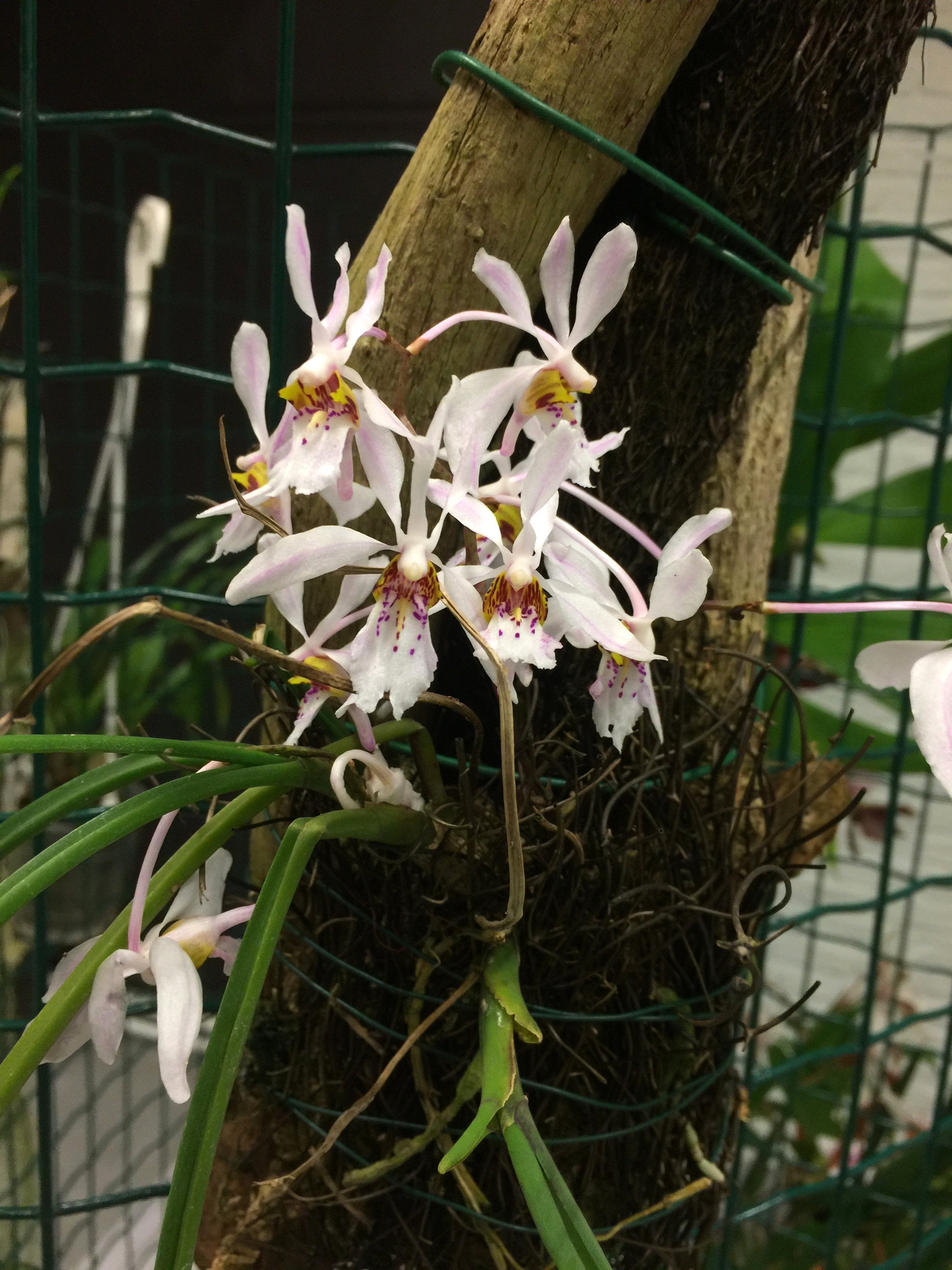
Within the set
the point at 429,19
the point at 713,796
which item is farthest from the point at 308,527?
the point at 429,19

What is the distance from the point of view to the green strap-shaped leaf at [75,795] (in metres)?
0.31

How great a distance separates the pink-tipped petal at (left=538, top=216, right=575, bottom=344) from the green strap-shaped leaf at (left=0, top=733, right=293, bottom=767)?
19 centimetres

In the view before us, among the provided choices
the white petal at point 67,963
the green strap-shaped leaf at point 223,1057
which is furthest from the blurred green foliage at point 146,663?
the green strap-shaped leaf at point 223,1057

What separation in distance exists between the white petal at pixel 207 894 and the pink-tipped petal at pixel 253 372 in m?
0.17

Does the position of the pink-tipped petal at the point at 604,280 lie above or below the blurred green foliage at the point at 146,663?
below

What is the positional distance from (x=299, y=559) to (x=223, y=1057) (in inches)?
6.2

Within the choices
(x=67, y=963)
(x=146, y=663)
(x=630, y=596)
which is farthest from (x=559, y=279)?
(x=146, y=663)

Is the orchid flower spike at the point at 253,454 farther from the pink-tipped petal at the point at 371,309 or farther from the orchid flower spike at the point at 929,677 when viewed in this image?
the orchid flower spike at the point at 929,677

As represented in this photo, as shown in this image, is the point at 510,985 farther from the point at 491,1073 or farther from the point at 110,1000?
the point at 110,1000

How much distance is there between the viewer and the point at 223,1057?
28 centimetres

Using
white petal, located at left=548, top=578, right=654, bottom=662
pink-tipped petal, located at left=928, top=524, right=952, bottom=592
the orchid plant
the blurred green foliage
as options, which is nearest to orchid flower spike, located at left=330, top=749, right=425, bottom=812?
the orchid plant

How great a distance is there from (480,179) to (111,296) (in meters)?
1.16

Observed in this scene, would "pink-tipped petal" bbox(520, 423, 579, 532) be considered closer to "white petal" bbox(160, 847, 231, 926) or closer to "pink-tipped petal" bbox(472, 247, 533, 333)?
"pink-tipped petal" bbox(472, 247, 533, 333)

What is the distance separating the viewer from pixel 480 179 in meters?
0.38
